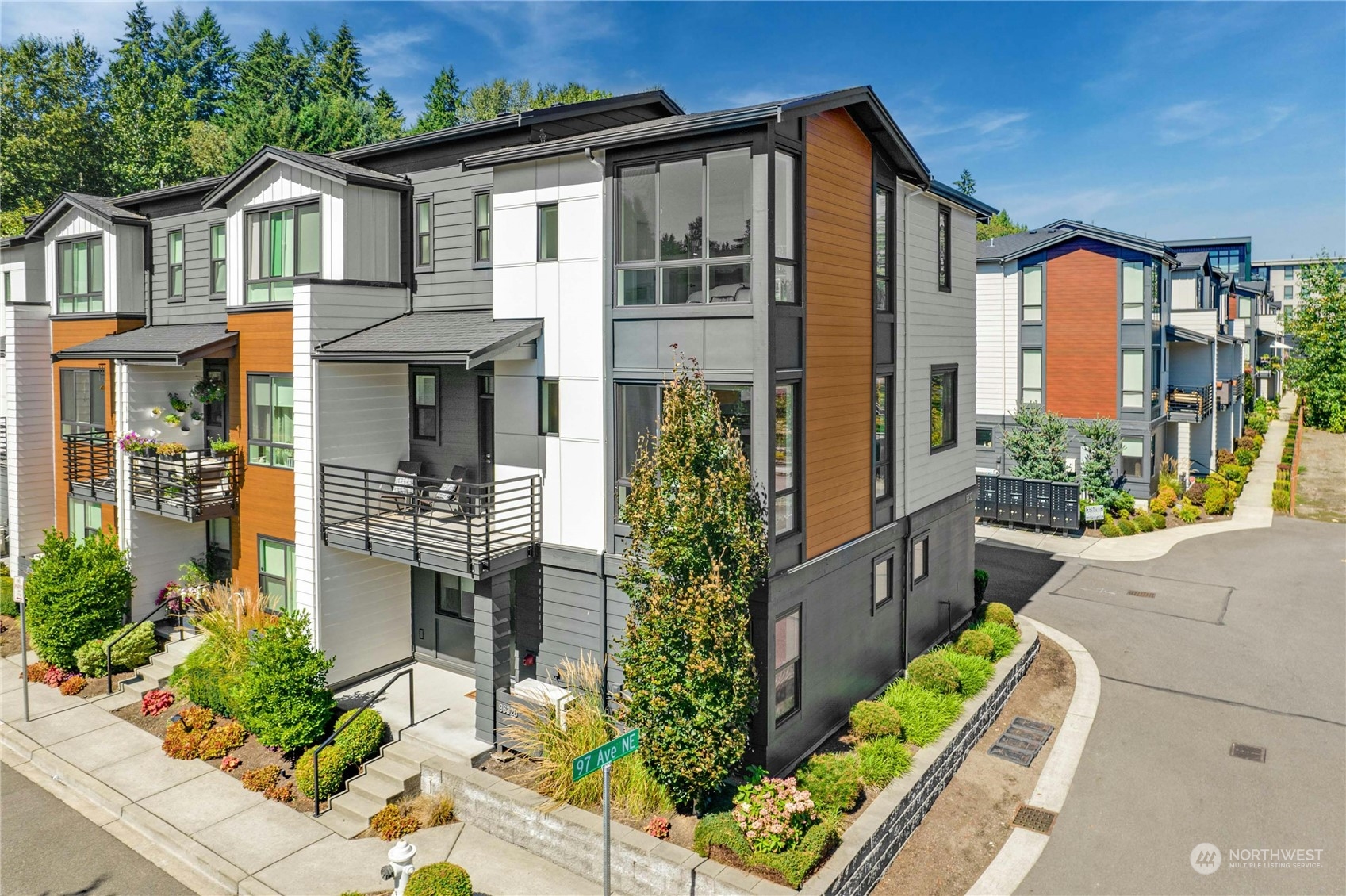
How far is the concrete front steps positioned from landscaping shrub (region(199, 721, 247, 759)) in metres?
2.88

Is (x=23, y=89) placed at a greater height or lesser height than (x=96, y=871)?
greater

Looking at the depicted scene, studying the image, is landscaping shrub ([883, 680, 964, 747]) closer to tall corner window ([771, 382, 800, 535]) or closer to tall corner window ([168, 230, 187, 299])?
tall corner window ([771, 382, 800, 535])

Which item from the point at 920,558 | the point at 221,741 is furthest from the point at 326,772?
the point at 920,558

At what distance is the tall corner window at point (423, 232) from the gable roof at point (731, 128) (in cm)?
327

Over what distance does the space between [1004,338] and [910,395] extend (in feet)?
69.8

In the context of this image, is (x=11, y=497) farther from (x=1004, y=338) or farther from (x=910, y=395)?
(x=1004, y=338)

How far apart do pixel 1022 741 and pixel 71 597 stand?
65.3ft

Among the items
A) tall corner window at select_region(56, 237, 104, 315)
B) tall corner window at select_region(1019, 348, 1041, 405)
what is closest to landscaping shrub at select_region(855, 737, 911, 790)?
tall corner window at select_region(56, 237, 104, 315)

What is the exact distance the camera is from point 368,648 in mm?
16641

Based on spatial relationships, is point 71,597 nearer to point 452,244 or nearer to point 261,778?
point 261,778

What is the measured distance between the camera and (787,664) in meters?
12.8

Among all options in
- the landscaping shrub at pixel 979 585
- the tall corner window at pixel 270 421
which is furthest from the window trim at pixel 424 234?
the landscaping shrub at pixel 979 585

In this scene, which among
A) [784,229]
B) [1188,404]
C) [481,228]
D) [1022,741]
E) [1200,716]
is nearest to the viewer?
[784,229]

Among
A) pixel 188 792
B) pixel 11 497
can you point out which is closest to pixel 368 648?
pixel 188 792
